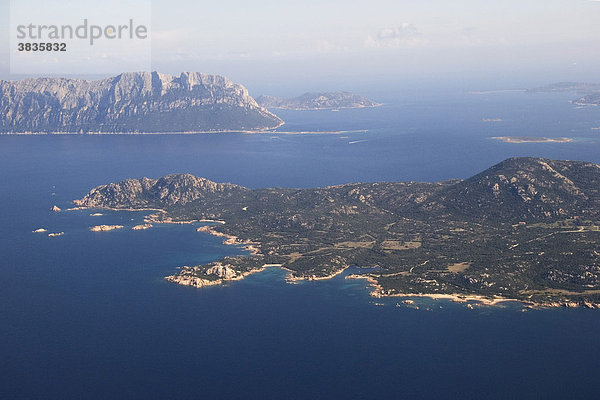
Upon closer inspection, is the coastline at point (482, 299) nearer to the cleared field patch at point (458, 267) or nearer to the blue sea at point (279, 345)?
the blue sea at point (279, 345)

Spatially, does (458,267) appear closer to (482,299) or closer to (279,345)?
(482,299)

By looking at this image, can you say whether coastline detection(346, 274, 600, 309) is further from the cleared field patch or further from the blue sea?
the cleared field patch

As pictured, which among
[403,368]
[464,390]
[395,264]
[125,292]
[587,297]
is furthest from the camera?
[395,264]

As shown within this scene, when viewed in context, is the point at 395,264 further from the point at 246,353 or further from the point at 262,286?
the point at 246,353

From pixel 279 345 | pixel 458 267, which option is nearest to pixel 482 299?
pixel 458 267

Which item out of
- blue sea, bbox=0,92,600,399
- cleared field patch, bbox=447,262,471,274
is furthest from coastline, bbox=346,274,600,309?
cleared field patch, bbox=447,262,471,274

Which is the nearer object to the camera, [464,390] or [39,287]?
[464,390]

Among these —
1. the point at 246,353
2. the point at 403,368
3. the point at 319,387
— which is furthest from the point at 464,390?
the point at 246,353

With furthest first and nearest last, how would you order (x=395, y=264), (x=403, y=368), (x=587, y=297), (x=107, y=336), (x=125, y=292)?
(x=395, y=264) < (x=125, y=292) < (x=587, y=297) < (x=107, y=336) < (x=403, y=368)

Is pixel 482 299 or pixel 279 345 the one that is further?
pixel 482 299

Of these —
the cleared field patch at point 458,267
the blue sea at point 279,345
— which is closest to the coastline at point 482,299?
the blue sea at point 279,345
